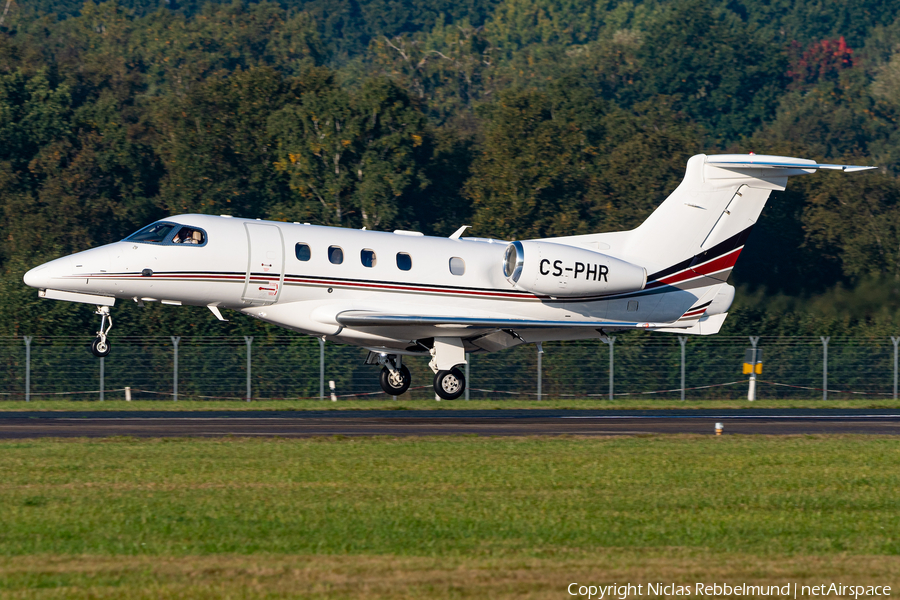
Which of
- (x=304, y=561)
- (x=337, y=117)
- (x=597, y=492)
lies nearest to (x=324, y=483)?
(x=597, y=492)

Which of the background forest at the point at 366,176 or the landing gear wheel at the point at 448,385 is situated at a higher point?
the background forest at the point at 366,176

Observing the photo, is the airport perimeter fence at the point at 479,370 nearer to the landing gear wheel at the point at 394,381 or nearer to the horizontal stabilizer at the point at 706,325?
the landing gear wheel at the point at 394,381

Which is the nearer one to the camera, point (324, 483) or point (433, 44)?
point (324, 483)

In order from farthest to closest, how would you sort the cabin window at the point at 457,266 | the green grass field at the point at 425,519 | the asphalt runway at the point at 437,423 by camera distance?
the cabin window at the point at 457,266
the asphalt runway at the point at 437,423
the green grass field at the point at 425,519

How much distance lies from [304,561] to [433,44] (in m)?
114

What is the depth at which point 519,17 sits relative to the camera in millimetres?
127938

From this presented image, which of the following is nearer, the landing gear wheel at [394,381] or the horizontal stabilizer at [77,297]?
the horizontal stabilizer at [77,297]

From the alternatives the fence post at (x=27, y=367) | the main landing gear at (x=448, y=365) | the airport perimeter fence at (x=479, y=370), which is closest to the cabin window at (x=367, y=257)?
the main landing gear at (x=448, y=365)

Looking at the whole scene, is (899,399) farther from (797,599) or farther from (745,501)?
(797,599)

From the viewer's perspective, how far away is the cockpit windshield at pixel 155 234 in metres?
24.9

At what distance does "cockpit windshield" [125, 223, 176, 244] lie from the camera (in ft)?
81.6

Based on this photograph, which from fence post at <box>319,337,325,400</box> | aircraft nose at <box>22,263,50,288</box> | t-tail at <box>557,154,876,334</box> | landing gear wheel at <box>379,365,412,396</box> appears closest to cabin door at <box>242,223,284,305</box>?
landing gear wheel at <box>379,365,412,396</box>

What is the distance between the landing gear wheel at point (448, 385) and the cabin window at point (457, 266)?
2372 mm

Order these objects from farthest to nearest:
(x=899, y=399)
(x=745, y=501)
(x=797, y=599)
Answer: (x=899, y=399)
(x=745, y=501)
(x=797, y=599)
